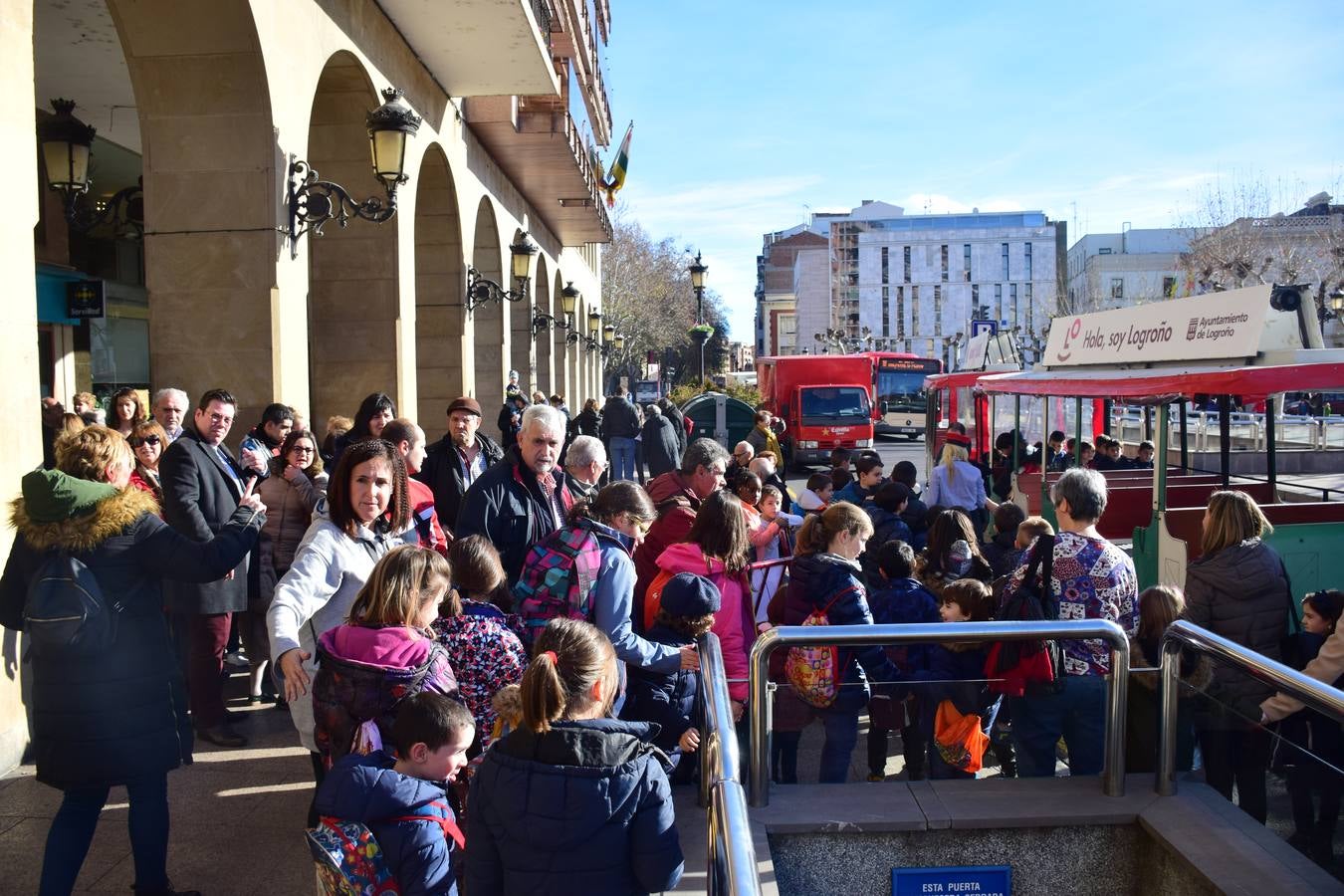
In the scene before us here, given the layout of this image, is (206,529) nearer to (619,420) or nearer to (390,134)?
(390,134)

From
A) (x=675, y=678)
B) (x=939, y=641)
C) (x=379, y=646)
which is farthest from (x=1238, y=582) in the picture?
(x=379, y=646)

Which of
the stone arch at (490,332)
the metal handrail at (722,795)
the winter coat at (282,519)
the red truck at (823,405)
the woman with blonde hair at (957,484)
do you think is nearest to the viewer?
the metal handrail at (722,795)

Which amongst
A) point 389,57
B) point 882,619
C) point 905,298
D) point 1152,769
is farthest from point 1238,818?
point 905,298

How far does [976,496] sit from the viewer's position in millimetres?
10461

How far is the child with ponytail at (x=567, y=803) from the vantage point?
2818 millimetres

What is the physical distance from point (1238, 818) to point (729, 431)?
2126 centimetres

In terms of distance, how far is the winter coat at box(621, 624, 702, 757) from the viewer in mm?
4254

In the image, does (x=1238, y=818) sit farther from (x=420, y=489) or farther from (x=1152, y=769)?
(x=420, y=489)

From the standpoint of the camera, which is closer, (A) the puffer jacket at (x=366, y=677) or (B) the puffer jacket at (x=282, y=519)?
(A) the puffer jacket at (x=366, y=677)

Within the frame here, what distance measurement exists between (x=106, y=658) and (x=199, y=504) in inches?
77.1

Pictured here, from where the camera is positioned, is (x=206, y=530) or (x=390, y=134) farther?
(x=390, y=134)

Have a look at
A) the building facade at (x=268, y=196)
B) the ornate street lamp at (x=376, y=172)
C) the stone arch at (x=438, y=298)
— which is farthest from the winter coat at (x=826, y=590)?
the stone arch at (x=438, y=298)

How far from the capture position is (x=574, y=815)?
280cm

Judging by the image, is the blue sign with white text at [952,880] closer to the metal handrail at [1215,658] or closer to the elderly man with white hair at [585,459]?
the metal handrail at [1215,658]
